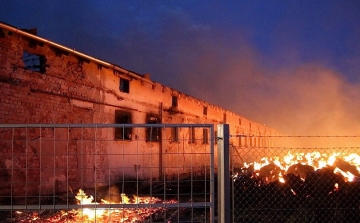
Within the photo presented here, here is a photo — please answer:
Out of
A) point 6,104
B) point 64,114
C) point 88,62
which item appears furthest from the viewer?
point 88,62

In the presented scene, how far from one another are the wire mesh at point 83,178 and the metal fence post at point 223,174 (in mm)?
133

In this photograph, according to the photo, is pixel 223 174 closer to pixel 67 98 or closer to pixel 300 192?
pixel 300 192

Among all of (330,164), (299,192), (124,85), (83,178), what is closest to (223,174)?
(299,192)

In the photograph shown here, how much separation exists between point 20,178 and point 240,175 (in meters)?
6.71

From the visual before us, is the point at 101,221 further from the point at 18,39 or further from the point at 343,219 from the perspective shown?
the point at 18,39

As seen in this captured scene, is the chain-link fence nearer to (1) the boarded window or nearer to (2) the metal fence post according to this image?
(2) the metal fence post

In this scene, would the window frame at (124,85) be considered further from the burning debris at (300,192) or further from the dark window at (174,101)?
the burning debris at (300,192)

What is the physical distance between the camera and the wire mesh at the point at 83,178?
624cm

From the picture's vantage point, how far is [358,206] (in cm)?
906

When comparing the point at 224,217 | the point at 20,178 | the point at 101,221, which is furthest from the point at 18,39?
the point at 224,217

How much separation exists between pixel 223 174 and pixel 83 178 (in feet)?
36.0

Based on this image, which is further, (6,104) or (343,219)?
(6,104)

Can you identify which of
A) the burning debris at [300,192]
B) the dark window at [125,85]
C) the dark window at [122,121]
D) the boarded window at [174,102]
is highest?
the dark window at [125,85]

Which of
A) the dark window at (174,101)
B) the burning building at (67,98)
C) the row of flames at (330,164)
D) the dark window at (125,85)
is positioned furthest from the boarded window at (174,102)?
the row of flames at (330,164)
